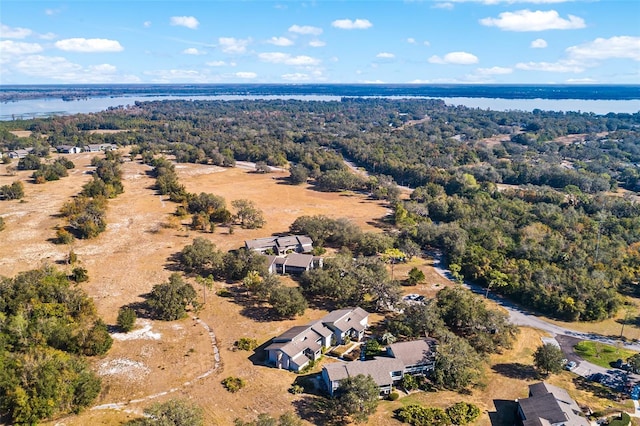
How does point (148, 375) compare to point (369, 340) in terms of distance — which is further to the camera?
point (369, 340)

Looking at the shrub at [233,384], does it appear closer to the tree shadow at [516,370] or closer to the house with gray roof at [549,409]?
the house with gray roof at [549,409]

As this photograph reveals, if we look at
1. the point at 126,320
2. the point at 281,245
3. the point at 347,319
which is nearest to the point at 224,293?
the point at 126,320

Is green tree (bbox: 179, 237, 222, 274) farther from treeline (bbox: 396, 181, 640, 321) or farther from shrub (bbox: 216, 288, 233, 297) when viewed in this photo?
treeline (bbox: 396, 181, 640, 321)

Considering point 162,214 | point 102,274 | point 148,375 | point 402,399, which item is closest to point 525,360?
point 402,399

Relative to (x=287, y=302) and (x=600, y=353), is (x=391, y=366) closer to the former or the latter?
(x=287, y=302)

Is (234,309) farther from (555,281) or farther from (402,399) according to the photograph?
(555,281)

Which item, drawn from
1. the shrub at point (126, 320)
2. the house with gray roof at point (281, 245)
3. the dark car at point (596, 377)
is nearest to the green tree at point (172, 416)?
the shrub at point (126, 320)
